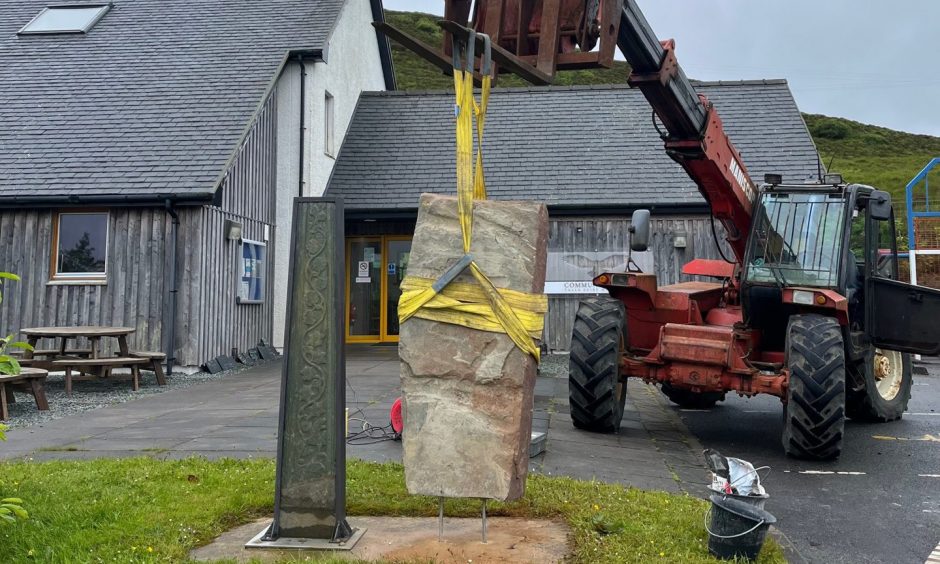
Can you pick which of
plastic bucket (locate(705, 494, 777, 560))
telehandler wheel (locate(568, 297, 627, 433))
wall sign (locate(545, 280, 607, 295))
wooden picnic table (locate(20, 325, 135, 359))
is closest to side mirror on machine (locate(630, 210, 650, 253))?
telehandler wheel (locate(568, 297, 627, 433))

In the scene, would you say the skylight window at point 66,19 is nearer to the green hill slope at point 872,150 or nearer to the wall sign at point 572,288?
the wall sign at point 572,288

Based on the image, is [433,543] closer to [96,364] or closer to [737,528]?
[737,528]

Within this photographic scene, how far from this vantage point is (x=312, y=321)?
14.3 ft

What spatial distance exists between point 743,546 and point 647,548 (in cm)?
47

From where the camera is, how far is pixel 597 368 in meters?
7.39

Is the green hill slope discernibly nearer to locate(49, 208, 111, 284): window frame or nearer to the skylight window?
the skylight window

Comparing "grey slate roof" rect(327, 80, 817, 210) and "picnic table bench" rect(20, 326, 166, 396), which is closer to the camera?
"picnic table bench" rect(20, 326, 166, 396)

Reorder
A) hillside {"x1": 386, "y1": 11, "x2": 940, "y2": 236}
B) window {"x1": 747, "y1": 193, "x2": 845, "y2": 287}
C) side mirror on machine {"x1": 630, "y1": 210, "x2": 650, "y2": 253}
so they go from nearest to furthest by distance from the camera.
A: side mirror on machine {"x1": 630, "y1": 210, "x2": 650, "y2": 253} < window {"x1": 747, "y1": 193, "x2": 845, "y2": 287} < hillside {"x1": 386, "y1": 11, "x2": 940, "y2": 236}

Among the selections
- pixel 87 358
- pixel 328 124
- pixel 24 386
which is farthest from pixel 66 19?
pixel 24 386

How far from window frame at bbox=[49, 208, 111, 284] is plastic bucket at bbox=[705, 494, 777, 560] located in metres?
11.5

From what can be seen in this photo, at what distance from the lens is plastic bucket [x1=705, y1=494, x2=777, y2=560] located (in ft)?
12.9

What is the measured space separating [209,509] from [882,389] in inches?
322

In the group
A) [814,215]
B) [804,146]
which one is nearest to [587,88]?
[804,146]

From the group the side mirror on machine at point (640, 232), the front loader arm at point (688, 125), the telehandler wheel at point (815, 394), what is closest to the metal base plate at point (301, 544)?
the telehandler wheel at point (815, 394)
